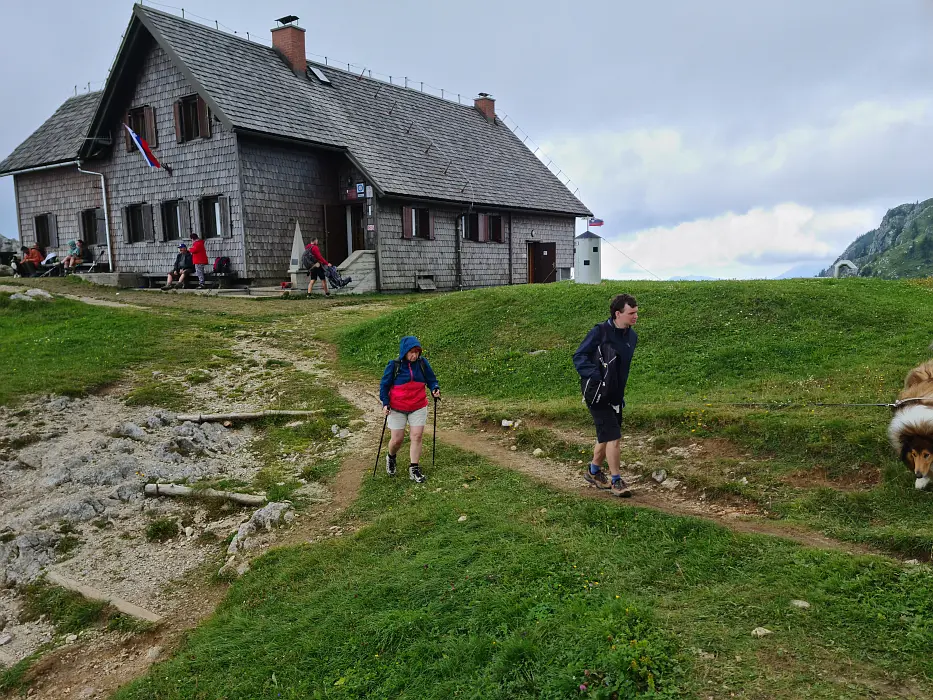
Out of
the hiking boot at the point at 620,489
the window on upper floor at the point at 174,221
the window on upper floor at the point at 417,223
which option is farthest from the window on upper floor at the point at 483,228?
the hiking boot at the point at 620,489

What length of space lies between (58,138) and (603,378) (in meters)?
35.6

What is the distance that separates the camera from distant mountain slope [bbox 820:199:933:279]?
5597 cm

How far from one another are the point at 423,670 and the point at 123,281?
88.6 ft

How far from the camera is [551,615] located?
5.36m

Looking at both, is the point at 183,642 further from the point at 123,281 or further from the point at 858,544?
the point at 123,281

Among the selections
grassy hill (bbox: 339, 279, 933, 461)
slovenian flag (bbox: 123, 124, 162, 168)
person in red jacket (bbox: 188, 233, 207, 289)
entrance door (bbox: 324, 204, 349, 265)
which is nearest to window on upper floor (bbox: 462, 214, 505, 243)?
entrance door (bbox: 324, 204, 349, 265)

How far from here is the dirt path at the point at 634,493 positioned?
6133 millimetres

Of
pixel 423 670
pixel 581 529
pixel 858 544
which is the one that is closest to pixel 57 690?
pixel 423 670

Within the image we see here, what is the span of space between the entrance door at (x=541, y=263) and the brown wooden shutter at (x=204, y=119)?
17.0 meters

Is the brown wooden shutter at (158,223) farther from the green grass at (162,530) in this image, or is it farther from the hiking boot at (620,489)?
the hiking boot at (620,489)

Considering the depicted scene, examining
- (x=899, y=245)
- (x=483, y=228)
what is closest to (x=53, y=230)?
(x=483, y=228)

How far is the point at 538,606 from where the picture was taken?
5508 mm

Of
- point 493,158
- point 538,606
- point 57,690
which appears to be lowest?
point 57,690

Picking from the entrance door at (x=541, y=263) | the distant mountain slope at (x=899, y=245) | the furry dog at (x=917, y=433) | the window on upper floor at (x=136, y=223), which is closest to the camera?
the furry dog at (x=917, y=433)
